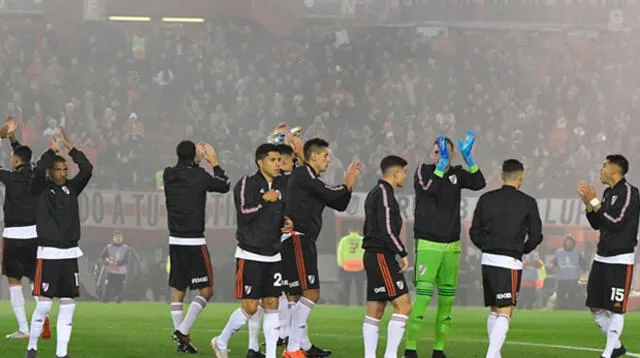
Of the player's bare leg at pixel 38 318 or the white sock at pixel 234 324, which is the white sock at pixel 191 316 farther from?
the player's bare leg at pixel 38 318

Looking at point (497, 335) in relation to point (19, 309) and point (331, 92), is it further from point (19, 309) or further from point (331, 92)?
point (331, 92)

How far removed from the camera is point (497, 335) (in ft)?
34.8

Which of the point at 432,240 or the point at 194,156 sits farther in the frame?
the point at 194,156

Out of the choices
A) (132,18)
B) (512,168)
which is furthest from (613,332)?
(132,18)

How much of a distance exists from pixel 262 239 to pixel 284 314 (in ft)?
6.39

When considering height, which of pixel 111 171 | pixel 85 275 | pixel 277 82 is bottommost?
pixel 85 275

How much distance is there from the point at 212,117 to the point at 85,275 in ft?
21.4

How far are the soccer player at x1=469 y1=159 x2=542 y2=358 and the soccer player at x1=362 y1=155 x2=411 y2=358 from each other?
758 mm

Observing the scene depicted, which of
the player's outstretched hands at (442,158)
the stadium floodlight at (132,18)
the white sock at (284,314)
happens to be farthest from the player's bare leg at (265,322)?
A: the stadium floodlight at (132,18)

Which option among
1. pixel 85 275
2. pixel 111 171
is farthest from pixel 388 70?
pixel 85 275

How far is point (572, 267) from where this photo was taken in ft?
76.9

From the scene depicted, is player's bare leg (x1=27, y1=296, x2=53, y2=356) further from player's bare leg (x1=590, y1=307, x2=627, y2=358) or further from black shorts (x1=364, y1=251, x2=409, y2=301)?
player's bare leg (x1=590, y1=307, x2=627, y2=358)

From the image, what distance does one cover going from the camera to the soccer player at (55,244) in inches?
416

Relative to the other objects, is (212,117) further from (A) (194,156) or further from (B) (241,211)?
(B) (241,211)
